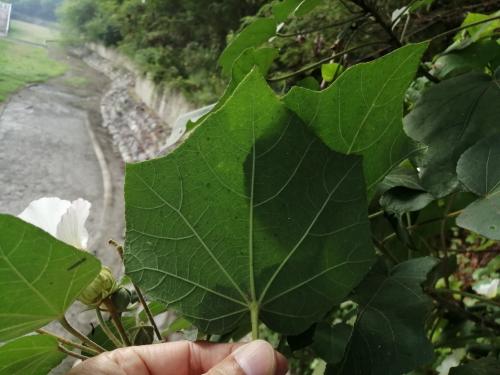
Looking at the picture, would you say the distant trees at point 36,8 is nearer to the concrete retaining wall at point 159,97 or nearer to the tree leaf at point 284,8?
the concrete retaining wall at point 159,97

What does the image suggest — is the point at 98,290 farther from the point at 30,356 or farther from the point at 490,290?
the point at 490,290

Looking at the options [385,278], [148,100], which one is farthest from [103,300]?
[148,100]

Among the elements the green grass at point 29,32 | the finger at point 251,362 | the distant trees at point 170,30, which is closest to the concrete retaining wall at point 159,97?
the distant trees at point 170,30

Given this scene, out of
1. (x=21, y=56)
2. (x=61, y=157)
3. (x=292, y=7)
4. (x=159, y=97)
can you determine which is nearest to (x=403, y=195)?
(x=292, y=7)

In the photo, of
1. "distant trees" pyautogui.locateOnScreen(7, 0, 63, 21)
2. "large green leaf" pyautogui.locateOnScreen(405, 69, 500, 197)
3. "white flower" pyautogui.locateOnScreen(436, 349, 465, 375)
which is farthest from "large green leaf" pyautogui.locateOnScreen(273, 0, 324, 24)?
"distant trees" pyautogui.locateOnScreen(7, 0, 63, 21)

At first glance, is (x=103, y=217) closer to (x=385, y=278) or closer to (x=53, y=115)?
(x=53, y=115)

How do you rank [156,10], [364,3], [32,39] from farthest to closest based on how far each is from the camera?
[156,10] → [32,39] → [364,3]
